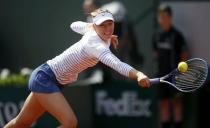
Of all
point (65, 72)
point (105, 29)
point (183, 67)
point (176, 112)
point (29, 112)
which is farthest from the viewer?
point (176, 112)

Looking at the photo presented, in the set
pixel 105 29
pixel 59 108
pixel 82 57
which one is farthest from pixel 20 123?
pixel 105 29

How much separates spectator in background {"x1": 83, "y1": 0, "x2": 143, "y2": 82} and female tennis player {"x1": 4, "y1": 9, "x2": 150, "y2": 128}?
3.11 meters

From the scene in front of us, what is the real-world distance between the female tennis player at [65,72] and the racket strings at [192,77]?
755 millimetres

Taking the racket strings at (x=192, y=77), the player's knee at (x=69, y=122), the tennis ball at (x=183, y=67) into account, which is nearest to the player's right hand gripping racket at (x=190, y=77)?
the racket strings at (x=192, y=77)

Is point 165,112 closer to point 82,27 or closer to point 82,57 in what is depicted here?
point 82,27

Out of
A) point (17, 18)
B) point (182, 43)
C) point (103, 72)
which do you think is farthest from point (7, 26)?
point (182, 43)

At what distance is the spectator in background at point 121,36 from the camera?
37.2 ft

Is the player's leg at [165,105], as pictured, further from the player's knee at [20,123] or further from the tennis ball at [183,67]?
the tennis ball at [183,67]

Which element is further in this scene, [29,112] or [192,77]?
[29,112]

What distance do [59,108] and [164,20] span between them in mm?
3524

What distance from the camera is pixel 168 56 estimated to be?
37.0 feet

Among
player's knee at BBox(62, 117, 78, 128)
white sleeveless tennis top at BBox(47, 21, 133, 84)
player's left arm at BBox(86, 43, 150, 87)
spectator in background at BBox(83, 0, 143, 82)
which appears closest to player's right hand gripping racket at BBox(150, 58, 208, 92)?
player's left arm at BBox(86, 43, 150, 87)

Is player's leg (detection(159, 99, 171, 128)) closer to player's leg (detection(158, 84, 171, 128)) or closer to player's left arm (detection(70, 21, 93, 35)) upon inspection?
player's leg (detection(158, 84, 171, 128))

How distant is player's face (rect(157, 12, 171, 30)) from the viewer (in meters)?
11.0
